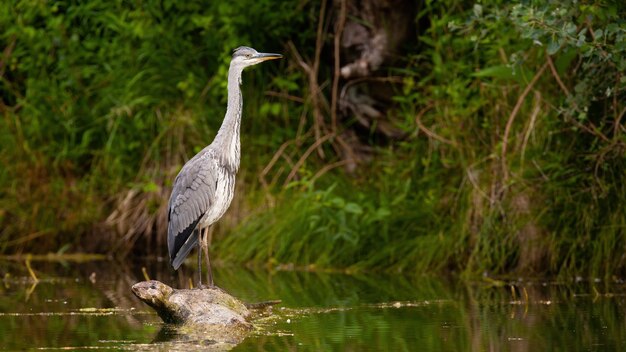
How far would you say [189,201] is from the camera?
804cm

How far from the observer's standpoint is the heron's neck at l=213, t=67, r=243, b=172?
8.23m

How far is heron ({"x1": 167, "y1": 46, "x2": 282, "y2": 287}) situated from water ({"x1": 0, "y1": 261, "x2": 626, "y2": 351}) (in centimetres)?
52

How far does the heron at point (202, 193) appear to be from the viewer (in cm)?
805

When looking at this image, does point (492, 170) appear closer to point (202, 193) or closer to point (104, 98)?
point (202, 193)

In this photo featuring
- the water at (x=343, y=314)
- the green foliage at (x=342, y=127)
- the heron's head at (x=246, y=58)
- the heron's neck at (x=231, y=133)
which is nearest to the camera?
the water at (x=343, y=314)

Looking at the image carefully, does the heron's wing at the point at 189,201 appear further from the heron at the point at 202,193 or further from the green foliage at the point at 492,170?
the green foliage at the point at 492,170

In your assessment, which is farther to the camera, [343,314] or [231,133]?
[231,133]

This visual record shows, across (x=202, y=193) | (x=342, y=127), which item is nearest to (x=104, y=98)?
(x=342, y=127)

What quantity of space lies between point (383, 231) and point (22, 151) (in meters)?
4.29

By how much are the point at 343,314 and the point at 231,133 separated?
4.81ft

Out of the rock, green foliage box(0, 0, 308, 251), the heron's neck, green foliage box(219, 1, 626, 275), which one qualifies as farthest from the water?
green foliage box(0, 0, 308, 251)

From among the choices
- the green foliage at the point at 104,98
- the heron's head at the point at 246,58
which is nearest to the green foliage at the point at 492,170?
the heron's head at the point at 246,58

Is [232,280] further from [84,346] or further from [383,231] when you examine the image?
[84,346]

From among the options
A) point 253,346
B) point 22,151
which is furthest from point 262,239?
point 253,346
